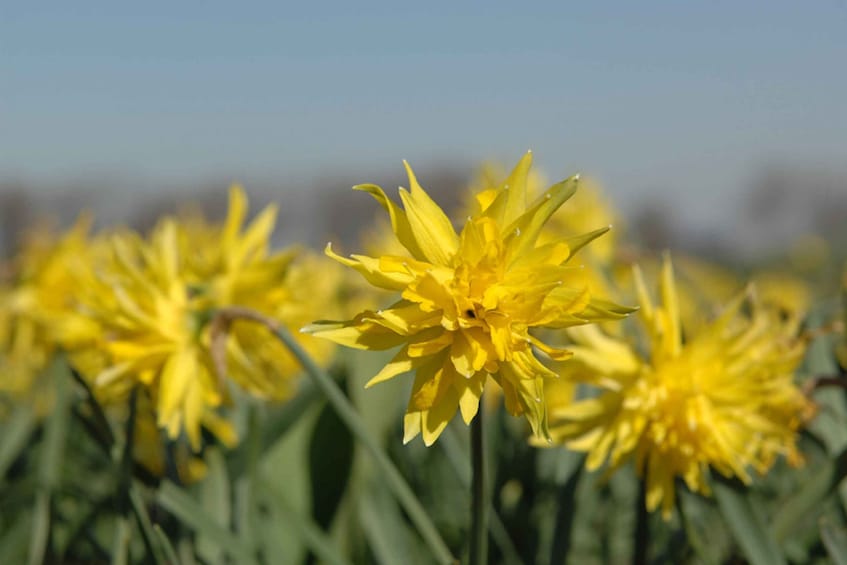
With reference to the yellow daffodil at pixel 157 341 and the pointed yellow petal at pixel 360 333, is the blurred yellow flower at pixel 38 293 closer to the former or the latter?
the yellow daffodil at pixel 157 341

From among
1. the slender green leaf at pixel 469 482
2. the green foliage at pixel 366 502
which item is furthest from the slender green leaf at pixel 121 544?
the slender green leaf at pixel 469 482

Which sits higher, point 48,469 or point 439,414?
point 439,414

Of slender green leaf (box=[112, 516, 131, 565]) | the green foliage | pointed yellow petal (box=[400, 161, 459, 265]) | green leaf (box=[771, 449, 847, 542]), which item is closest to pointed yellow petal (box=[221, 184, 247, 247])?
the green foliage

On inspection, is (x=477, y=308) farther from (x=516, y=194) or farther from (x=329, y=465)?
(x=329, y=465)

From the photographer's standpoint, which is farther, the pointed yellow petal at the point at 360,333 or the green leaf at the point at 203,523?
the green leaf at the point at 203,523

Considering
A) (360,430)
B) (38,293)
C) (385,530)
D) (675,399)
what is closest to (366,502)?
(385,530)

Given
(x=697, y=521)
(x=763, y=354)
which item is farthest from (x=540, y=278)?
(x=697, y=521)

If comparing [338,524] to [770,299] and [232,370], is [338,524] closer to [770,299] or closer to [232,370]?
[232,370]

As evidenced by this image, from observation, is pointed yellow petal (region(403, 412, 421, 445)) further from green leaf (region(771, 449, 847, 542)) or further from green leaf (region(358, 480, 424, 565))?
green leaf (region(358, 480, 424, 565))
